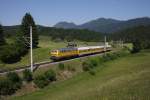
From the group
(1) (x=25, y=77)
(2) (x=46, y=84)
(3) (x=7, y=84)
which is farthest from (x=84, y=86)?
(3) (x=7, y=84)

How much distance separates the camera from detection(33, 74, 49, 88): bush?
41188mm

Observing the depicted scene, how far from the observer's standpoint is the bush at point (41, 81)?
41.2m

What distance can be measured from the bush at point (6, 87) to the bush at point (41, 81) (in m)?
4.89

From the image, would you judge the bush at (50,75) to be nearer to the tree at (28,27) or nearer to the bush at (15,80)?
the bush at (15,80)

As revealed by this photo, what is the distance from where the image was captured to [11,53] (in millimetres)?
64312

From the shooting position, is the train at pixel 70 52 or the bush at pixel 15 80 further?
the train at pixel 70 52

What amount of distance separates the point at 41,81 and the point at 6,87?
667 cm

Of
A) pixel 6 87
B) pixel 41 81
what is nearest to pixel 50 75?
pixel 41 81

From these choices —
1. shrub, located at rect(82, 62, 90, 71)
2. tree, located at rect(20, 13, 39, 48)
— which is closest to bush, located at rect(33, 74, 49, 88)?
shrub, located at rect(82, 62, 90, 71)

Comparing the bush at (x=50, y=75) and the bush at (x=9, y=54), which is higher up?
the bush at (x=9, y=54)

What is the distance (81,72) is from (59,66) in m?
6.31

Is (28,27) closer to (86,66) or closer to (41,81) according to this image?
(86,66)

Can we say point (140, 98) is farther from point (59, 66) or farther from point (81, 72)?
point (81, 72)

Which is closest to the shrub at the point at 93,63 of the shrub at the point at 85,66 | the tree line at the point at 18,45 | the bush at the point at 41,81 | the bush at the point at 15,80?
the shrub at the point at 85,66
